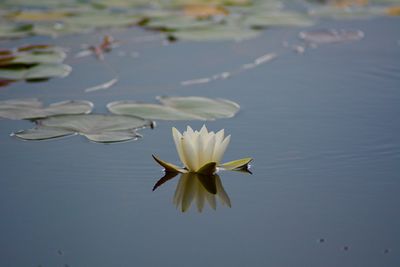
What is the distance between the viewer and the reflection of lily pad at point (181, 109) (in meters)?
2.07

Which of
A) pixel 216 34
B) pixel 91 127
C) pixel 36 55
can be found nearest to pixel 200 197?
pixel 91 127

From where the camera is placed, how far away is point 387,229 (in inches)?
55.2

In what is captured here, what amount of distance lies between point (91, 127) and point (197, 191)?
0.50 m

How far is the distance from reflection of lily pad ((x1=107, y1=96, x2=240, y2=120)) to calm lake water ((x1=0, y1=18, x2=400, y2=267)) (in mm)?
42

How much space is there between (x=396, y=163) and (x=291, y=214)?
41 centimetres

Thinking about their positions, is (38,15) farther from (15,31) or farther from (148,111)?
(148,111)

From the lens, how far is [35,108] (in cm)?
213

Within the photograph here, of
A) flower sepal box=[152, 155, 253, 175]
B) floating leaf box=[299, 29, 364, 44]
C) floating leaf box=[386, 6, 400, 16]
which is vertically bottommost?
flower sepal box=[152, 155, 253, 175]

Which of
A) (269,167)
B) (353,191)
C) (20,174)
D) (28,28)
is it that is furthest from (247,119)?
(28,28)

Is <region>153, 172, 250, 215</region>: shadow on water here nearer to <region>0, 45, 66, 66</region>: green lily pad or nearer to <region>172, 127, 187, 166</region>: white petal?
<region>172, 127, 187, 166</region>: white petal

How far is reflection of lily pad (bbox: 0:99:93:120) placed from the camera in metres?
2.06

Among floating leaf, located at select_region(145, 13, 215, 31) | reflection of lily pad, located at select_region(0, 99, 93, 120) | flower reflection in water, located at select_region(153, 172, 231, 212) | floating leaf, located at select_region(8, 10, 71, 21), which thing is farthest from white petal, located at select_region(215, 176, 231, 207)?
floating leaf, located at select_region(8, 10, 71, 21)

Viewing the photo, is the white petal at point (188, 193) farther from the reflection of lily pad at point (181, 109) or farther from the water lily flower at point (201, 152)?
the reflection of lily pad at point (181, 109)

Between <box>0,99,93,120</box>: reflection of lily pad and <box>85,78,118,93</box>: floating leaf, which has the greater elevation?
<box>85,78,118,93</box>: floating leaf
